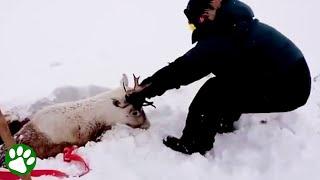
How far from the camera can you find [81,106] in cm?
388

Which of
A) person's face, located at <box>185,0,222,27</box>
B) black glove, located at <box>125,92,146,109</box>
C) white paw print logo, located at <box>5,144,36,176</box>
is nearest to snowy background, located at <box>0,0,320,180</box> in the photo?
black glove, located at <box>125,92,146,109</box>

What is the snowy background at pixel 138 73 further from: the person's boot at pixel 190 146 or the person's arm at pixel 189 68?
the person's arm at pixel 189 68

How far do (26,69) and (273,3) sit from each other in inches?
153

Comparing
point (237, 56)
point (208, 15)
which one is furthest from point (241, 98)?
point (208, 15)

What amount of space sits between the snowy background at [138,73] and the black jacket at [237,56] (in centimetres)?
47

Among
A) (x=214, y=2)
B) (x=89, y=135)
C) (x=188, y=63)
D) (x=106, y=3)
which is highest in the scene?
(x=214, y=2)

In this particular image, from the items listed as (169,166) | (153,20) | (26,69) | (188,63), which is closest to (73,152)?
(169,166)

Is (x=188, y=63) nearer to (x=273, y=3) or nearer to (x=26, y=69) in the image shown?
(x=26, y=69)

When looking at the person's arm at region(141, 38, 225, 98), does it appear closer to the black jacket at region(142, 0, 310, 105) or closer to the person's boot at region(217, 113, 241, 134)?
the black jacket at region(142, 0, 310, 105)

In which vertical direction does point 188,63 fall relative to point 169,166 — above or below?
above

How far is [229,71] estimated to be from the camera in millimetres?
3414

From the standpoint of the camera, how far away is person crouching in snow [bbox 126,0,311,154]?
3295mm

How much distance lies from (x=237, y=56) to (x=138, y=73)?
2.08 m

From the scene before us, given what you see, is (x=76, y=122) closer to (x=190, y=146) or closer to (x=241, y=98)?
(x=190, y=146)
